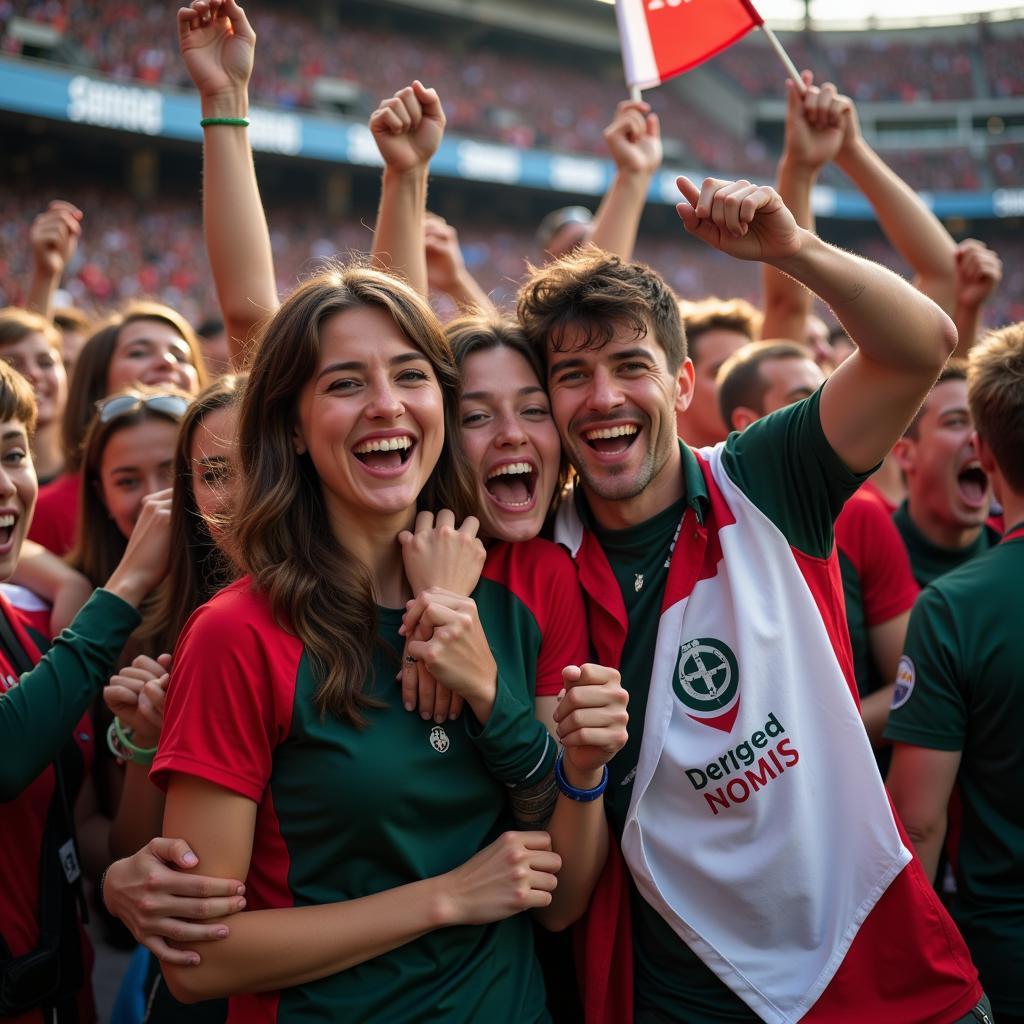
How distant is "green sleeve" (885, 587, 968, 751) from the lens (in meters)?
2.41

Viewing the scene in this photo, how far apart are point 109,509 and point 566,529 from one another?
1477mm

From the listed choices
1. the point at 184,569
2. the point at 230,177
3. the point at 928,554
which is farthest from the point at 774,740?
the point at 230,177

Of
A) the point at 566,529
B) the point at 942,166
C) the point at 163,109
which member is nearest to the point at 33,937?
the point at 566,529

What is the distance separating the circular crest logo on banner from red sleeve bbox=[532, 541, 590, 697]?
22 cm

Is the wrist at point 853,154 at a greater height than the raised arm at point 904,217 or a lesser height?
greater

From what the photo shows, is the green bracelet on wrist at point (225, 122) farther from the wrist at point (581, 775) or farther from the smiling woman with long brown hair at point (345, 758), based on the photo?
the wrist at point (581, 775)

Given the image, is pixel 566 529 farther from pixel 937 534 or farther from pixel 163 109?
pixel 163 109

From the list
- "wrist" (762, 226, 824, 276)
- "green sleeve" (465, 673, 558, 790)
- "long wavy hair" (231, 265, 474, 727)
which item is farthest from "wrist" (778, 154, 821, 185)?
"green sleeve" (465, 673, 558, 790)

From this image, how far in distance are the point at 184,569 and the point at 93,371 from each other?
65.2 inches

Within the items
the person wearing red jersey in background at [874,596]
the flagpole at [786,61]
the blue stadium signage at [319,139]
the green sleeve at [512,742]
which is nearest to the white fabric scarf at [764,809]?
the green sleeve at [512,742]

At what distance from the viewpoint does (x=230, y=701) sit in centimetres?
185

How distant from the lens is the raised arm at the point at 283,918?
183 cm

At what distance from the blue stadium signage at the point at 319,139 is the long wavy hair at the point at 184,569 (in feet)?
52.9

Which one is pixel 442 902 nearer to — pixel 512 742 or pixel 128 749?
pixel 512 742
